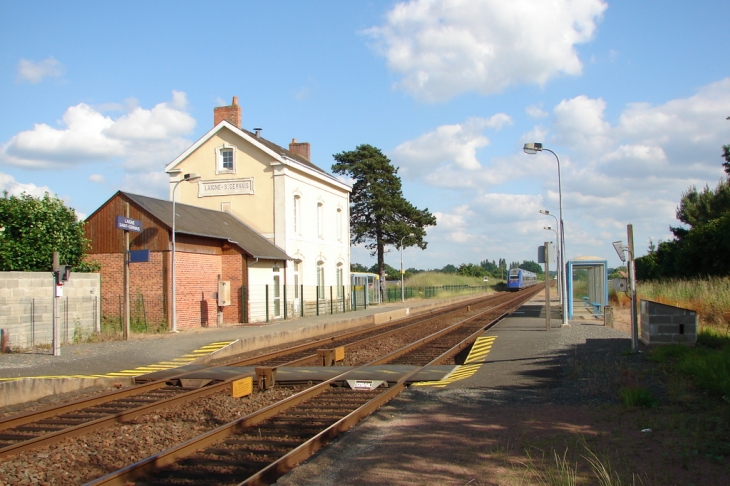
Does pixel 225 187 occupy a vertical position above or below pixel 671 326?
above

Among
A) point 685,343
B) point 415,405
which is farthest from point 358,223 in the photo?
point 415,405

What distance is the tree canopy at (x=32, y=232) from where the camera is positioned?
20547 mm

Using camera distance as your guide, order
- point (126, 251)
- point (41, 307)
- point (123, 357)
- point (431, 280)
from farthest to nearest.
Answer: point (431, 280) → point (126, 251) → point (41, 307) → point (123, 357)

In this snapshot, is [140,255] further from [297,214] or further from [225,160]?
[225,160]

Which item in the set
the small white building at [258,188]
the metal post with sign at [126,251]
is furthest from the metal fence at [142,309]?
the small white building at [258,188]

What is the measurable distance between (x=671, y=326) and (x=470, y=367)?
468cm

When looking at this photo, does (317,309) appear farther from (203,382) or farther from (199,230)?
(203,382)

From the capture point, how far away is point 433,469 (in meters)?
6.02

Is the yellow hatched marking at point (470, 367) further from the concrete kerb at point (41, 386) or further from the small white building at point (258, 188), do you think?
the small white building at point (258, 188)

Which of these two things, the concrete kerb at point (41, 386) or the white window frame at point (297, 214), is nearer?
the concrete kerb at point (41, 386)

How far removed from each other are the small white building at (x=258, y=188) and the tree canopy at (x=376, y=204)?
21.3 m

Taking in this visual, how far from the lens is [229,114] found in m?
36.5

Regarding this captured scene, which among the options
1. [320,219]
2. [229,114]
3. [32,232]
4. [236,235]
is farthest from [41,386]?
[320,219]

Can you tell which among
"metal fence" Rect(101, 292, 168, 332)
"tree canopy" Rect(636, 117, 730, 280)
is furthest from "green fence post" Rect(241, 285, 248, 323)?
"tree canopy" Rect(636, 117, 730, 280)
